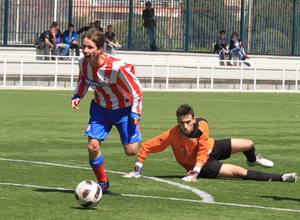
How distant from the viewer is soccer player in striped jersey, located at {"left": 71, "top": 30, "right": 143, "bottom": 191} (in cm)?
1348

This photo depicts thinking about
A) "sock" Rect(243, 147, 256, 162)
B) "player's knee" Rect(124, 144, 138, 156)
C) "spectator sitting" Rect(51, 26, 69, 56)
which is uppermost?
"spectator sitting" Rect(51, 26, 69, 56)

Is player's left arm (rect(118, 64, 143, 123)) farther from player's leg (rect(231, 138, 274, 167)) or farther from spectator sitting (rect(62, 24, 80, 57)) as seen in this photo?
spectator sitting (rect(62, 24, 80, 57))

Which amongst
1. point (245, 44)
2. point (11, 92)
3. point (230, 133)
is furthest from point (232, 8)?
point (230, 133)

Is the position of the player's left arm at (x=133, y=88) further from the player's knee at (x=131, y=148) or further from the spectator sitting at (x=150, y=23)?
the spectator sitting at (x=150, y=23)

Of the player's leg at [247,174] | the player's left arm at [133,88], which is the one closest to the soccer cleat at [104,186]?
the player's left arm at [133,88]

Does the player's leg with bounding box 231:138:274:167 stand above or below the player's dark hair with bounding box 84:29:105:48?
below

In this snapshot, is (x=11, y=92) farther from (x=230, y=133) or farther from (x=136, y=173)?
(x=136, y=173)

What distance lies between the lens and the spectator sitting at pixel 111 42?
43906 mm

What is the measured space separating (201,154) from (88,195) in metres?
3.30

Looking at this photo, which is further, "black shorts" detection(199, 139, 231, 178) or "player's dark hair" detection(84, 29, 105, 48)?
"black shorts" detection(199, 139, 231, 178)

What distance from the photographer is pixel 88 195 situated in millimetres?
11945

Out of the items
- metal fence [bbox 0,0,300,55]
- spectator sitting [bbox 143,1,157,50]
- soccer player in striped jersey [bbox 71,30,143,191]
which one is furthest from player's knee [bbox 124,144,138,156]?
spectator sitting [bbox 143,1,157,50]

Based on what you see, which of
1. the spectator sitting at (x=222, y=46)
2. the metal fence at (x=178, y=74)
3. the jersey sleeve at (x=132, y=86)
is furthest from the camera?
the spectator sitting at (x=222, y=46)

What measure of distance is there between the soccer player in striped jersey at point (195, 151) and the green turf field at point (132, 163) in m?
0.18
